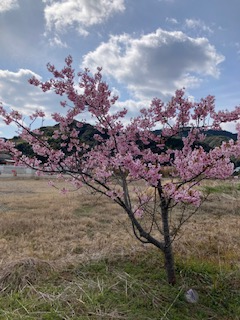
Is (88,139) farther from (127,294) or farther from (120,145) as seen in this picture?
(127,294)

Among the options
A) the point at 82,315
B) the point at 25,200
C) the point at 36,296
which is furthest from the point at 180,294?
the point at 25,200

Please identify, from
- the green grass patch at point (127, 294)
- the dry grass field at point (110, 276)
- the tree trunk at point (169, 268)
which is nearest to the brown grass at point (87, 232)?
the dry grass field at point (110, 276)

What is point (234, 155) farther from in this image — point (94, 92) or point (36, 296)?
point (36, 296)

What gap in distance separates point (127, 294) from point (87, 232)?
3384mm

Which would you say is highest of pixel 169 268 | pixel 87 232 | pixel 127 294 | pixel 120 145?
pixel 120 145

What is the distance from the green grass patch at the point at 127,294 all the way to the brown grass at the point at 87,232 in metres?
0.47

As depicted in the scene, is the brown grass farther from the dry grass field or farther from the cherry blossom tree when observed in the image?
the cherry blossom tree

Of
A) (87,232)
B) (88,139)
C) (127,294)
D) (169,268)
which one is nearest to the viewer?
(127,294)

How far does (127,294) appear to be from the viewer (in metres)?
3.34

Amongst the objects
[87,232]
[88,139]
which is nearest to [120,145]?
[88,139]

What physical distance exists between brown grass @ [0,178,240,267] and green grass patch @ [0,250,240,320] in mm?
474

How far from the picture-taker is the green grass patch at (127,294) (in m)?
2.98

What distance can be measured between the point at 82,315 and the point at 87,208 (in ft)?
21.1

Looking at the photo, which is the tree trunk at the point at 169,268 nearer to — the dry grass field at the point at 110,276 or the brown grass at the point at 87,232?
the dry grass field at the point at 110,276
